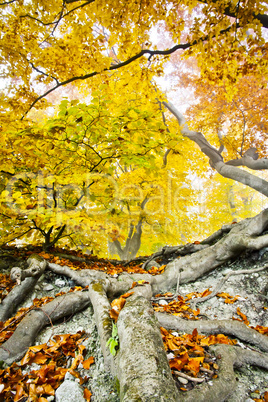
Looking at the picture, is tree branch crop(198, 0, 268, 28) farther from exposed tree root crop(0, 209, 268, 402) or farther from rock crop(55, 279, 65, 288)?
rock crop(55, 279, 65, 288)

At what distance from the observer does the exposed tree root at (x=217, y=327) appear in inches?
78.6

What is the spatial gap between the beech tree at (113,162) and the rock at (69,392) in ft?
0.31

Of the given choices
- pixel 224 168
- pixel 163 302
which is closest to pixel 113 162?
pixel 163 302

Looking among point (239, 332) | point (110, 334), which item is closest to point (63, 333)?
point (110, 334)

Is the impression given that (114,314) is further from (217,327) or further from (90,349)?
(217,327)

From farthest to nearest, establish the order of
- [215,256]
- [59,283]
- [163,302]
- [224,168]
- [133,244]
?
[133,244] → [224,168] → [215,256] → [59,283] → [163,302]

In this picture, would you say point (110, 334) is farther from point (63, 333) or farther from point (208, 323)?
point (208, 323)

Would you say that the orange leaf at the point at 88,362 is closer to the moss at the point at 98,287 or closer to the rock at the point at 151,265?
the moss at the point at 98,287

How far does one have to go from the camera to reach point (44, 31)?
11.5 feet

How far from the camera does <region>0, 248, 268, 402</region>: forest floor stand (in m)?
1.31

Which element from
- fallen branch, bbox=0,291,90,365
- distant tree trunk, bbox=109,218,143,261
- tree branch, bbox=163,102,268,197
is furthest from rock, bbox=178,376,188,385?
distant tree trunk, bbox=109,218,143,261

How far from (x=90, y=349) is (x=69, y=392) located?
1.42 ft

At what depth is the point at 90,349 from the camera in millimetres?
1688

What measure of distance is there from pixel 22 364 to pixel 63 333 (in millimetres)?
458
